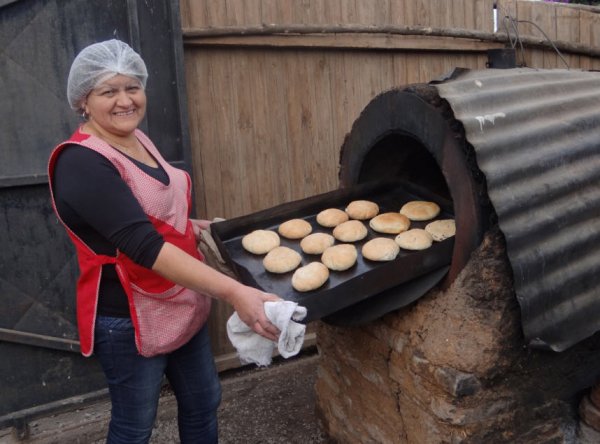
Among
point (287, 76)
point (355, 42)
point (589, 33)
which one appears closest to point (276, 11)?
point (287, 76)

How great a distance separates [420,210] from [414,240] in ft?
0.76

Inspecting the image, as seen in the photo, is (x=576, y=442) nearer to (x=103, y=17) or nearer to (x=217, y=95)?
(x=217, y=95)

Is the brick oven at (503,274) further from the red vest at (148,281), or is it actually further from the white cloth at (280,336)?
the red vest at (148,281)

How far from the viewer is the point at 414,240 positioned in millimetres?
1893

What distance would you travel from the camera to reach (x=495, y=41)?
4324 mm

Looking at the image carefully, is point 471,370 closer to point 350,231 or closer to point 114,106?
point 350,231

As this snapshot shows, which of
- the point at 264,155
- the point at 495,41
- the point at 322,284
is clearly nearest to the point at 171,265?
the point at 322,284

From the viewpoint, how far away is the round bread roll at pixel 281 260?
1861 millimetres

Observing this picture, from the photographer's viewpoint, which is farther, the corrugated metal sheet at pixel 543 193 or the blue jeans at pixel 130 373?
the blue jeans at pixel 130 373

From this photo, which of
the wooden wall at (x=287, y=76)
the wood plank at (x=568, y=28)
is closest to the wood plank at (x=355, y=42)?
the wooden wall at (x=287, y=76)

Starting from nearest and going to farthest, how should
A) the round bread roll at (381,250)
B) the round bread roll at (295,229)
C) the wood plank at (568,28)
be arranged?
the round bread roll at (381,250) < the round bread roll at (295,229) < the wood plank at (568,28)

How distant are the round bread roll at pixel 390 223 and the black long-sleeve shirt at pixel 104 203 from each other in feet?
2.68

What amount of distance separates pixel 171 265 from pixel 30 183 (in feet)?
5.63

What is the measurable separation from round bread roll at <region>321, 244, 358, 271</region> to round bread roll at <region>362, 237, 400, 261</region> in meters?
0.04
